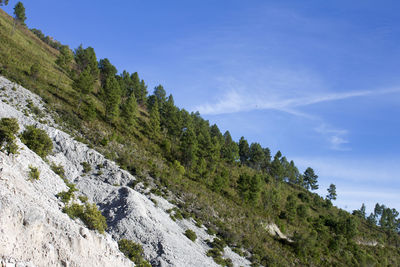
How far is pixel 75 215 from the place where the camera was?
18.0 meters

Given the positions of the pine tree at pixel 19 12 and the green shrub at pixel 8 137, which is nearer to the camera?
the green shrub at pixel 8 137

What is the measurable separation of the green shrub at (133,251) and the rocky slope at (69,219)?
0.83 metres

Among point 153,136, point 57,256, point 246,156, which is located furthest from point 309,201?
point 57,256

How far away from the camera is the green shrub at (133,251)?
20312 mm

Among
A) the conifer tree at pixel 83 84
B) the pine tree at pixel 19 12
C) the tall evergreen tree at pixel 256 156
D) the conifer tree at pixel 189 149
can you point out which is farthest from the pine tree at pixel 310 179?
the pine tree at pixel 19 12

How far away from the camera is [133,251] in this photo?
21312 millimetres

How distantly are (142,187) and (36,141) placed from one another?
585 inches

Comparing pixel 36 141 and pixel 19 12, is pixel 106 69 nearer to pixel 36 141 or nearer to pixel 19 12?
pixel 19 12

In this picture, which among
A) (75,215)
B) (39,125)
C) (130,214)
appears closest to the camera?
(75,215)

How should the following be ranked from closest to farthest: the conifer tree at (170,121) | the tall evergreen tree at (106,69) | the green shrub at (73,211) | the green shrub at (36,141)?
the green shrub at (73,211), the green shrub at (36,141), the conifer tree at (170,121), the tall evergreen tree at (106,69)

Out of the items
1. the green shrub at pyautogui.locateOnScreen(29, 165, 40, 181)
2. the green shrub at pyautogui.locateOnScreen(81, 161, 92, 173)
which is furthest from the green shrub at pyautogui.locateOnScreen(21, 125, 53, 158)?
the green shrub at pyautogui.locateOnScreen(29, 165, 40, 181)

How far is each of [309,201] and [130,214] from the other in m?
101

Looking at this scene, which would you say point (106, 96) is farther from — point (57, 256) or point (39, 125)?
point (57, 256)

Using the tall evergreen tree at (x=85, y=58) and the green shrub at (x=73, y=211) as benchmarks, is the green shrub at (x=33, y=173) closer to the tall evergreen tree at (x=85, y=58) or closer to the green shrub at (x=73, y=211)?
the green shrub at (x=73, y=211)
